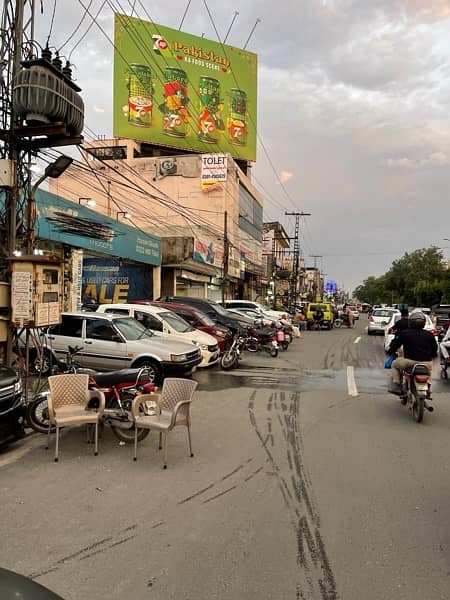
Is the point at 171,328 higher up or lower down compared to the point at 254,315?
lower down

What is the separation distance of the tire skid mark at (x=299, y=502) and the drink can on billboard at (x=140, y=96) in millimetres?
51500

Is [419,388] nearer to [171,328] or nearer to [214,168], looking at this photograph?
[171,328]

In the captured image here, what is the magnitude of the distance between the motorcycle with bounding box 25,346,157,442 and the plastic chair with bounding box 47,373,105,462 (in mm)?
295

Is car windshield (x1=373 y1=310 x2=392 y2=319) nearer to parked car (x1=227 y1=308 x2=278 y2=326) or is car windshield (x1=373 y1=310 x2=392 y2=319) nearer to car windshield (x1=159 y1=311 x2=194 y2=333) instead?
parked car (x1=227 y1=308 x2=278 y2=326)

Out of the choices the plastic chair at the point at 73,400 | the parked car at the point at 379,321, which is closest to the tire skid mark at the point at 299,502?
the plastic chair at the point at 73,400

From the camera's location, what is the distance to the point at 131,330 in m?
11.6

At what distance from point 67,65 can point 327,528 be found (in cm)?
800

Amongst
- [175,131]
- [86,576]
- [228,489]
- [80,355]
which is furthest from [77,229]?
[175,131]

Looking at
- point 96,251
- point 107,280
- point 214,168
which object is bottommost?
point 107,280

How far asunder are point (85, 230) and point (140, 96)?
4058cm

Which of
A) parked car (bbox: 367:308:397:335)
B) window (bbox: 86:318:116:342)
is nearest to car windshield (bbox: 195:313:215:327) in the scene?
window (bbox: 86:318:116:342)

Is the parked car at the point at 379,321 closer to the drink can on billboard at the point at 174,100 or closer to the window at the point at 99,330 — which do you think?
the window at the point at 99,330

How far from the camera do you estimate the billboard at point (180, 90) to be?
2103 inches

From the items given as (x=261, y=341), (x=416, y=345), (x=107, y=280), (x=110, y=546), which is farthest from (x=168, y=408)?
(x=107, y=280)
